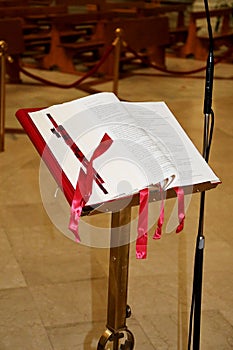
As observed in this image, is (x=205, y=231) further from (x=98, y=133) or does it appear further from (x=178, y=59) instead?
(x=178, y=59)

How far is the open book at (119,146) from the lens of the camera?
1886 millimetres

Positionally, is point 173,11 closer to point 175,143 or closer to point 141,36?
point 141,36

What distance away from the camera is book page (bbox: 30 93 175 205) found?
74.0 inches

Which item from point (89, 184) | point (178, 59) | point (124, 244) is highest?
point (89, 184)

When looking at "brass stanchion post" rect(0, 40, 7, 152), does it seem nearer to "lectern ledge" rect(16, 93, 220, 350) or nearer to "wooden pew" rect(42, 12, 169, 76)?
"wooden pew" rect(42, 12, 169, 76)

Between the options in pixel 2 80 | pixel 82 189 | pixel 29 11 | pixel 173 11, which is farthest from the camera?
pixel 173 11

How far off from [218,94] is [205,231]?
4.10 meters

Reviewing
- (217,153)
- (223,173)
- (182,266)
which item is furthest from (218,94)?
(182,266)

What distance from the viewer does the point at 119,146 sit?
194 centimetres

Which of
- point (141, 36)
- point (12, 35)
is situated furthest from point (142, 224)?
point (141, 36)

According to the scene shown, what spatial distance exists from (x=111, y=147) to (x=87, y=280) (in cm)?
187

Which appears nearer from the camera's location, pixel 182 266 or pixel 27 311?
pixel 27 311

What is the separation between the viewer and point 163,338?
3150 millimetres

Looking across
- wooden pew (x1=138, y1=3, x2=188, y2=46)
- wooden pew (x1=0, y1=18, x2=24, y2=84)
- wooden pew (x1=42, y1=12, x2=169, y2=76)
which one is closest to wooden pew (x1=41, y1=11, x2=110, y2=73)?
wooden pew (x1=42, y1=12, x2=169, y2=76)
